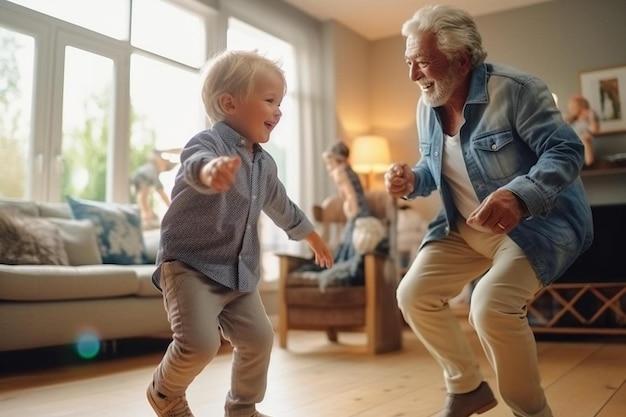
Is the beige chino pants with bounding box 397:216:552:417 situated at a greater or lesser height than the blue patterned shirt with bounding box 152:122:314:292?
lesser

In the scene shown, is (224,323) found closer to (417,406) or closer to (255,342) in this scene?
(255,342)

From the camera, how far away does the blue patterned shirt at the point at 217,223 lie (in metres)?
1.43

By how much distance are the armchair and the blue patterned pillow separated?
0.87m

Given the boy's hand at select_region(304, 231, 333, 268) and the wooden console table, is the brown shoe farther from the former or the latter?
the wooden console table

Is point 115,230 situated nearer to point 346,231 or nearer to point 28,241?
point 28,241

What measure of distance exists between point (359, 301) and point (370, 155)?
2371mm

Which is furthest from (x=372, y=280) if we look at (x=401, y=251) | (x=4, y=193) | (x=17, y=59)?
(x=17, y=59)

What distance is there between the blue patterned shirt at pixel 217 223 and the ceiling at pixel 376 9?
4.09 metres

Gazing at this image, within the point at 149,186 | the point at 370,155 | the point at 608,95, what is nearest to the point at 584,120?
the point at 608,95

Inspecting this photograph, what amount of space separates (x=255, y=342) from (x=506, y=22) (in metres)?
4.84

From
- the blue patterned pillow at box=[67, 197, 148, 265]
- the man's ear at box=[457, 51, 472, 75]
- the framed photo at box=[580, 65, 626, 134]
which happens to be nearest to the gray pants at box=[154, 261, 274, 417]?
the man's ear at box=[457, 51, 472, 75]

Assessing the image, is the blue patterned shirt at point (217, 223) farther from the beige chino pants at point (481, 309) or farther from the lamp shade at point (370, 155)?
the lamp shade at point (370, 155)

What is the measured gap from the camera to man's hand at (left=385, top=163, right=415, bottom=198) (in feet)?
5.58

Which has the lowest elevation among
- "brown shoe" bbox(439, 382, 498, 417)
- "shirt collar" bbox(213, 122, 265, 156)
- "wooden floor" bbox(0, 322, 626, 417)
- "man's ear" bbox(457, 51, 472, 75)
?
"wooden floor" bbox(0, 322, 626, 417)
